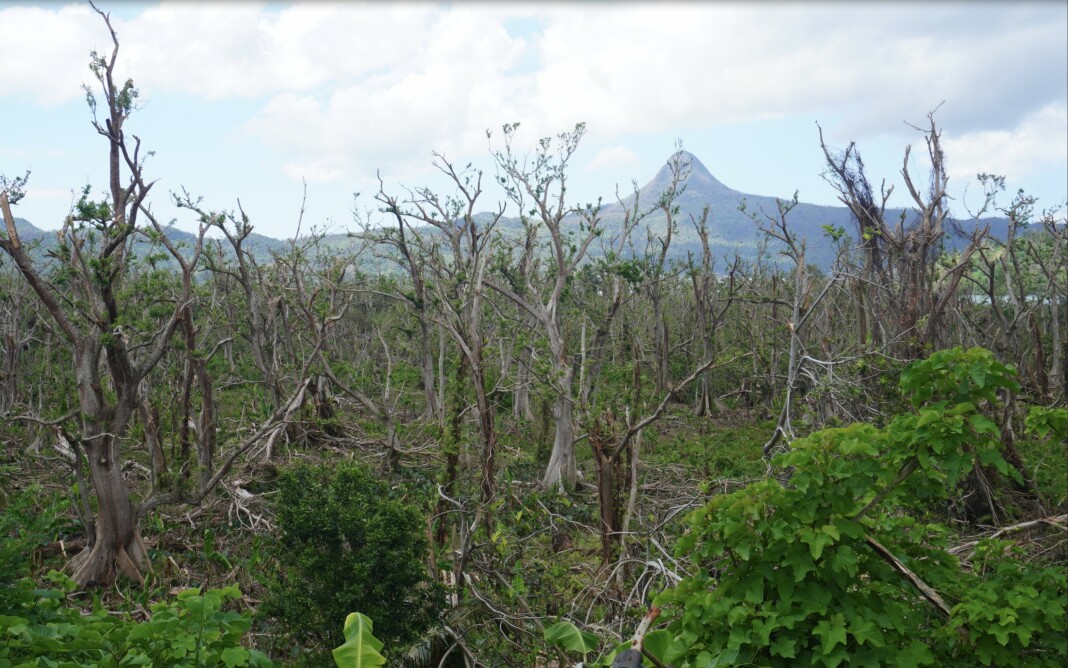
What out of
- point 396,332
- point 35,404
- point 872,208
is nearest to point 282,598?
point 872,208

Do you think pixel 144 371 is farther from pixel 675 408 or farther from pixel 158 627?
pixel 675 408

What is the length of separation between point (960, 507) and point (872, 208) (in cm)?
391

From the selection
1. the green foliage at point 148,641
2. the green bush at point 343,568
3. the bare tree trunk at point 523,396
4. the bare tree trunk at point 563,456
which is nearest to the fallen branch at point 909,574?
the green foliage at point 148,641

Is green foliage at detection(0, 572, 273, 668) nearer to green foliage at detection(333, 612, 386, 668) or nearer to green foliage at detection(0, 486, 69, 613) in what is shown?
green foliage at detection(0, 486, 69, 613)

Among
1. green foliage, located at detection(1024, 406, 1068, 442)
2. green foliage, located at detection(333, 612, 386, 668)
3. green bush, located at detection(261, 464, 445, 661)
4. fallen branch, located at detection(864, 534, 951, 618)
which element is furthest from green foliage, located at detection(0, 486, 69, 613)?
green foliage, located at detection(1024, 406, 1068, 442)

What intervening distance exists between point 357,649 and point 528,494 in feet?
23.7

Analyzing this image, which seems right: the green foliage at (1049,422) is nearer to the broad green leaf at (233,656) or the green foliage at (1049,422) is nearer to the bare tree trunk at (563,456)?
the broad green leaf at (233,656)

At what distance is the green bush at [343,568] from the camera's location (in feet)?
15.7

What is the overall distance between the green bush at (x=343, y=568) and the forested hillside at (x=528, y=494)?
0.02 meters

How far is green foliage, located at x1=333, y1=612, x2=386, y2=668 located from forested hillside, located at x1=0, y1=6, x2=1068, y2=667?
1 cm

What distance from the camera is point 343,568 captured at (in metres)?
4.85

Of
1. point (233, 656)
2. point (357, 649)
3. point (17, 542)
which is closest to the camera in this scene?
point (357, 649)

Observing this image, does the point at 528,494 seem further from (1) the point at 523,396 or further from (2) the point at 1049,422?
(2) the point at 1049,422

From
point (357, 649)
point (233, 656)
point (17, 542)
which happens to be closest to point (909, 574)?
point (357, 649)
